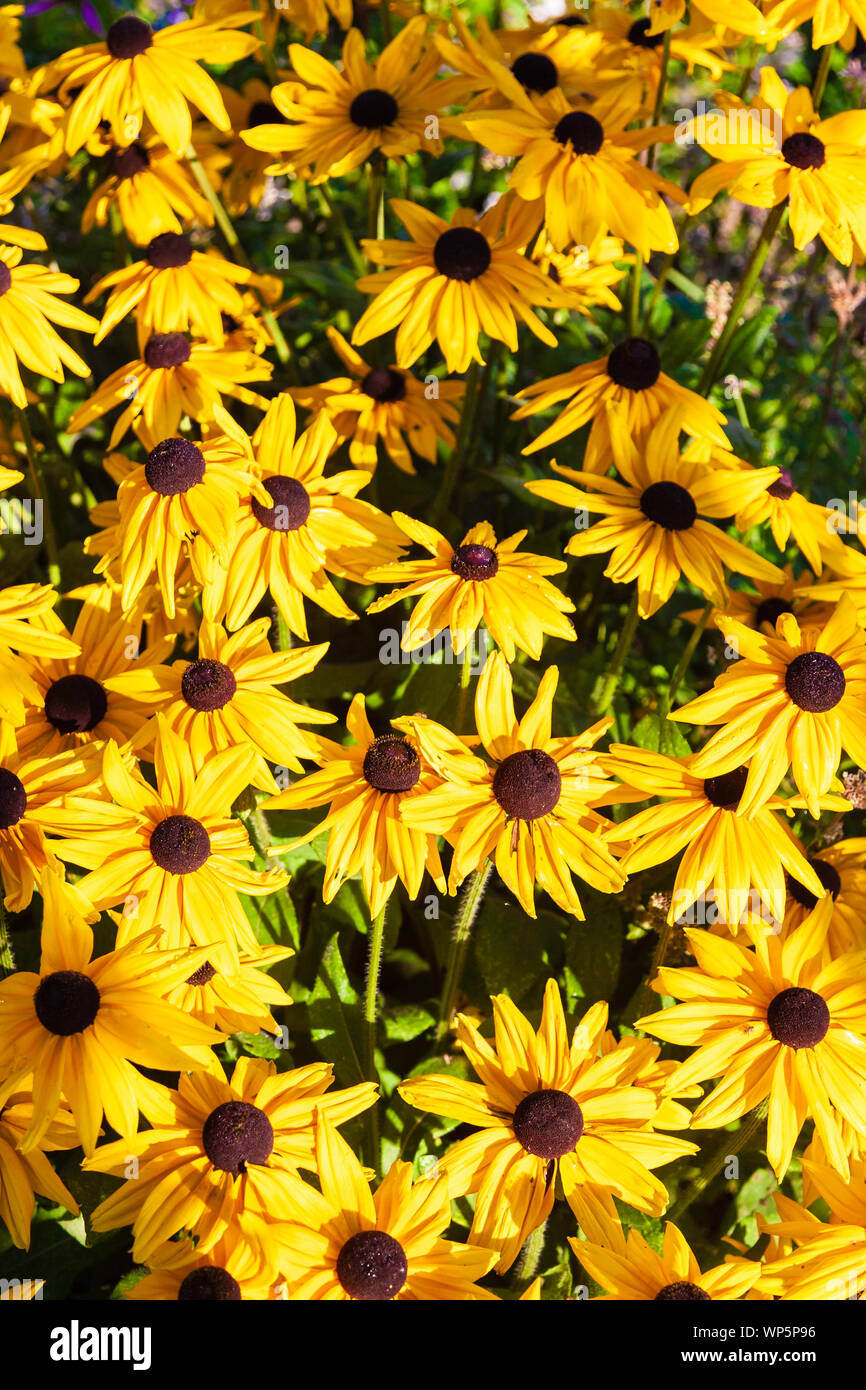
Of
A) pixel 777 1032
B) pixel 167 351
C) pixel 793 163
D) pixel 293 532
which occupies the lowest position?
pixel 777 1032

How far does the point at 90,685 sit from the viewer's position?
2.04m

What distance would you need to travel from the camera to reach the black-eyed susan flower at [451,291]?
2.19 metres

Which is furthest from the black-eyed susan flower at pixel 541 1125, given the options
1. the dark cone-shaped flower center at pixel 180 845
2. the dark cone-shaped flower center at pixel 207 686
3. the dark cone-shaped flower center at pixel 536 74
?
the dark cone-shaped flower center at pixel 536 74

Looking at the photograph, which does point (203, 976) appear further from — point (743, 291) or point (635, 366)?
point (743, 291)

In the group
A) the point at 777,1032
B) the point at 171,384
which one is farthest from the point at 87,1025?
the point at 171,384

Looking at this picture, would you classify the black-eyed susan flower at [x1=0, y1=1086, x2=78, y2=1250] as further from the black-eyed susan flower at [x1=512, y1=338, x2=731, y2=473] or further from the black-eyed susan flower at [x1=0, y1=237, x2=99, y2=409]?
the black-eyed susan flower at [x1=512, y1=338, x2=731, y2=473]

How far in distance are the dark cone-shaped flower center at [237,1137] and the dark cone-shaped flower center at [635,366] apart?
1.39m

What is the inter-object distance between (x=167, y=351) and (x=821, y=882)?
150 cm

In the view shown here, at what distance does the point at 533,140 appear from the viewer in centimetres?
221

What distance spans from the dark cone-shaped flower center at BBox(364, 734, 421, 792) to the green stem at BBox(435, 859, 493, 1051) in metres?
0.22

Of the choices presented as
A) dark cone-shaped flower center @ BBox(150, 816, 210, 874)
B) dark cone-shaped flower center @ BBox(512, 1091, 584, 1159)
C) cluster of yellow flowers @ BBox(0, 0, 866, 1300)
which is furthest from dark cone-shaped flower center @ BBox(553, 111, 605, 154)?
dark cone-shaped flower center @ BBox(512, 1091, 584, 1159)

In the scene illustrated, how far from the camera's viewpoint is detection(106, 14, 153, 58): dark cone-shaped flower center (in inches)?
91.7

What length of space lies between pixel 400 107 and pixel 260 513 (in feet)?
3.28

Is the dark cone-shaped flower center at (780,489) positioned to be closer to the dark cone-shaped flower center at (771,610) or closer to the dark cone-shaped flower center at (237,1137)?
the dark cone-shaped flower center at (771,610)
